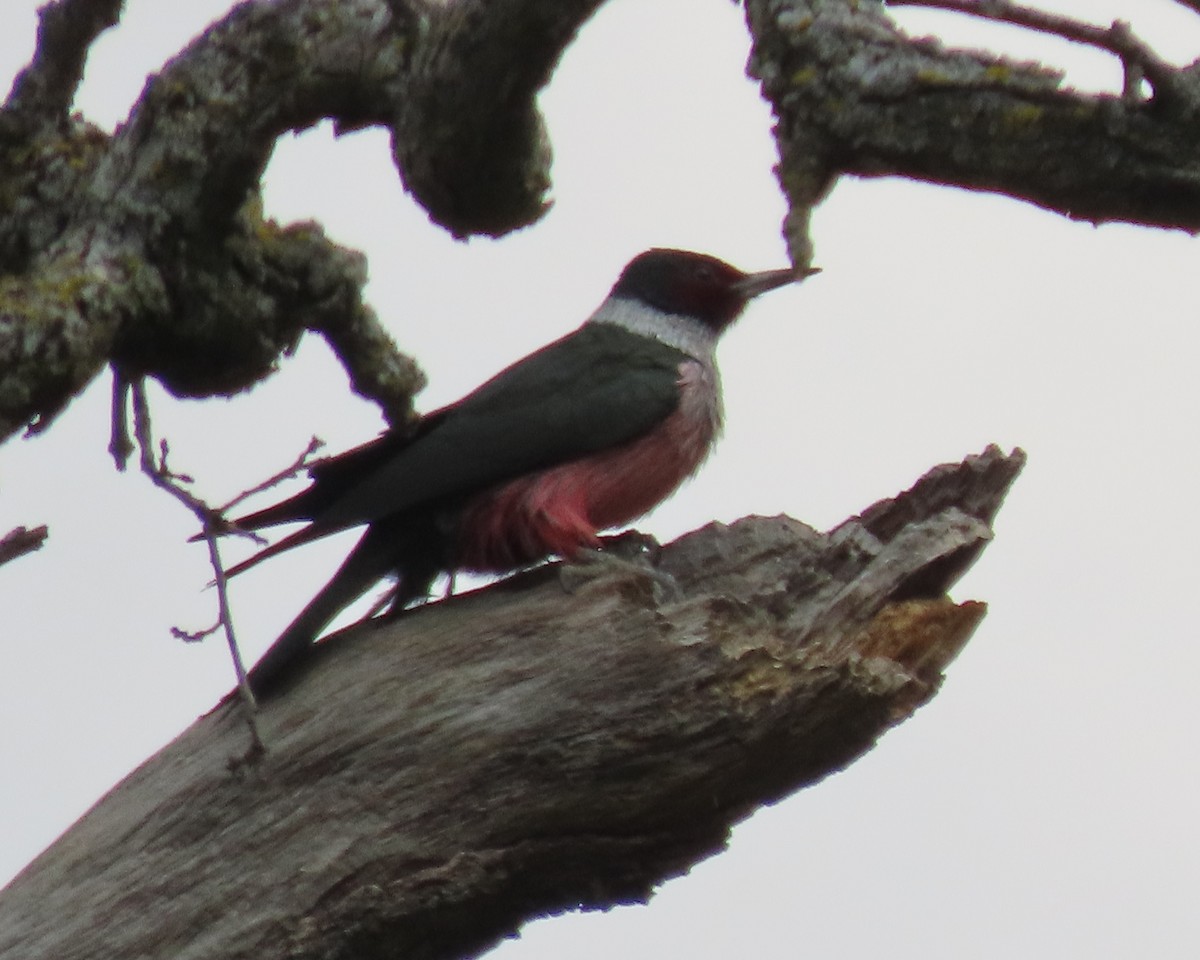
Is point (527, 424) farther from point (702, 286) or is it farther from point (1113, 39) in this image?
point (1113, 39)

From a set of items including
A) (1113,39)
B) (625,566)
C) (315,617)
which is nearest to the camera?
(1113,39)

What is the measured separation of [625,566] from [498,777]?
0.80 meters

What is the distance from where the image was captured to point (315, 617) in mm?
5406

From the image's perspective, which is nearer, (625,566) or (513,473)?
(625,566)

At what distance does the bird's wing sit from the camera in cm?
584

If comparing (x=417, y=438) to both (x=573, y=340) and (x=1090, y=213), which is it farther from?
(x=1090, y=213)

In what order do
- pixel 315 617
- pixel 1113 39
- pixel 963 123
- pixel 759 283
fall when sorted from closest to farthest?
1. pixel 1113 39
2. pixel 963 123
3. pixel 315 617
4. pixel 759 283

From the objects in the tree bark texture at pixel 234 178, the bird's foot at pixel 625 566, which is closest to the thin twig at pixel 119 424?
the tree bark texture at pixel 234 178

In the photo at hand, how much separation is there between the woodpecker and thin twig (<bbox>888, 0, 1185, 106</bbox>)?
9.00 feet

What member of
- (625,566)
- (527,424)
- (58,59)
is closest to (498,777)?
(625,566)

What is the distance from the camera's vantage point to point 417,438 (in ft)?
19.8

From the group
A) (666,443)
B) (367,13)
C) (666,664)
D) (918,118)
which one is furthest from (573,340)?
(918,118)

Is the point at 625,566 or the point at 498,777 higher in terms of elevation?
the point at 625,566

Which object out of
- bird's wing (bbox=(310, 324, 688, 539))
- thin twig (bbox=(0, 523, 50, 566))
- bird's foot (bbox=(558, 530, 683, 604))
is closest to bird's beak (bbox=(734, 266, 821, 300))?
bird's wing (bbox=(310, 324, 688, 539))
